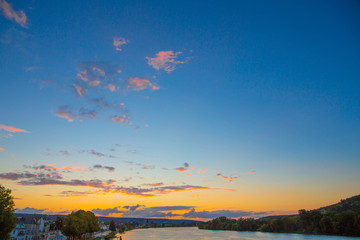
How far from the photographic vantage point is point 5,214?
37.7 m

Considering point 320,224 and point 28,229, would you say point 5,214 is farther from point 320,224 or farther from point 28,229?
point 320,224

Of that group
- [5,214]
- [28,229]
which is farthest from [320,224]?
[5,214]

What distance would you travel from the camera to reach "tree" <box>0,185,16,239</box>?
37.5 m

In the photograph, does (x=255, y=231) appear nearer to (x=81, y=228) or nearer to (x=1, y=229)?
(x=81, y=228)

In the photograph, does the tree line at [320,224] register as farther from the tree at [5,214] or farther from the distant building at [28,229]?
the tree at [5,214]

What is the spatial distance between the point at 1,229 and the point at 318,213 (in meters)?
141

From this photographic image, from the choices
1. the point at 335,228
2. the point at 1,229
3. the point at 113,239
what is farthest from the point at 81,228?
the point at 335,228

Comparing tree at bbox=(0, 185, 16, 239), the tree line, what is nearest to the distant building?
tree at bbox=(0, 185, 16, 239)

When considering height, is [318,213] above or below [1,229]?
above

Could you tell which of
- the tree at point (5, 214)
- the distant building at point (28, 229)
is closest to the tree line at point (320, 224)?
the distant building at point (28, 229)

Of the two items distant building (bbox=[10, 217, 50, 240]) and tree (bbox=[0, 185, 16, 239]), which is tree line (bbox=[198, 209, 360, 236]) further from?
tree (bbox=[0, 185, 16, 239])

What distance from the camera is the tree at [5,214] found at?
37.5m

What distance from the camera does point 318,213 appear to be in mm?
137000

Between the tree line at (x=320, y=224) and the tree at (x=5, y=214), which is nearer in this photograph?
the tree at (x=5, y=214)
